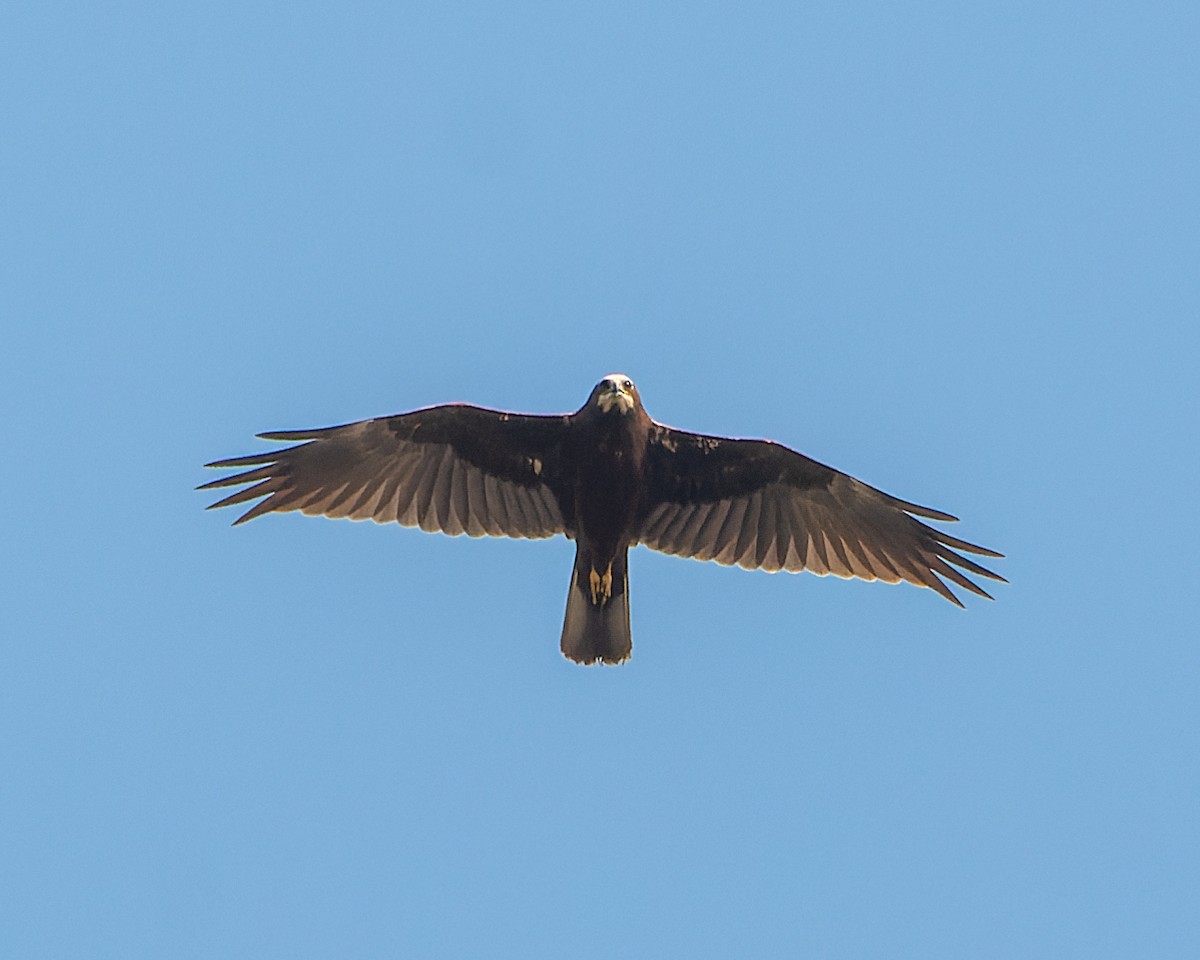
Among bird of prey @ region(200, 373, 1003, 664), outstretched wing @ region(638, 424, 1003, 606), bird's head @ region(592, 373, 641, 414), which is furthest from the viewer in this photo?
outstretched wing @ region(638, 424, 1003, 606)

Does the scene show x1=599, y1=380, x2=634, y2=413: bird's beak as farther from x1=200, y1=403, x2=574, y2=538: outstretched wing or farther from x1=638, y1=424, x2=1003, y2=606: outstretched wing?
x1=638, y1=424, x2=1003, y2=606: outstretched wing

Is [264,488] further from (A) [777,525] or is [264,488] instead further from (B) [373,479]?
(A) [777,525]

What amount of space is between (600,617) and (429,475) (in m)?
1.72

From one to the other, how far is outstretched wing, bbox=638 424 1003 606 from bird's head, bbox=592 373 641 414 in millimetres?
930

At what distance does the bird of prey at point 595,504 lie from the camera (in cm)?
1155

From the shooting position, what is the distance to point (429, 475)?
38.8ft

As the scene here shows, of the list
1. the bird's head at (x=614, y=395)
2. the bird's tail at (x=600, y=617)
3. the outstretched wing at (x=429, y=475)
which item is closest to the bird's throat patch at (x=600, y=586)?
the bird's tail at (x=600, y=617)

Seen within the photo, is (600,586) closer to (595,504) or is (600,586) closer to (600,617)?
(600,617)

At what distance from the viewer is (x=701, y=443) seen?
11.6 meters

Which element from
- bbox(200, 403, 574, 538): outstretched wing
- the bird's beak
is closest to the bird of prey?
bbox(200, 403, 574, 538): outstretched wing

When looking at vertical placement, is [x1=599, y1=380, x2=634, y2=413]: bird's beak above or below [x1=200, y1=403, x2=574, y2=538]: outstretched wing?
above

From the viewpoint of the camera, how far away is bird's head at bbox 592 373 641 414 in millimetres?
10812

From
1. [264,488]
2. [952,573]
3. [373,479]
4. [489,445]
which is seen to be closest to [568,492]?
[489,445]

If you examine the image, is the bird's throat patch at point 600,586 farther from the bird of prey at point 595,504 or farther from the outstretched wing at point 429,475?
the outstretched wing at point 429,475
